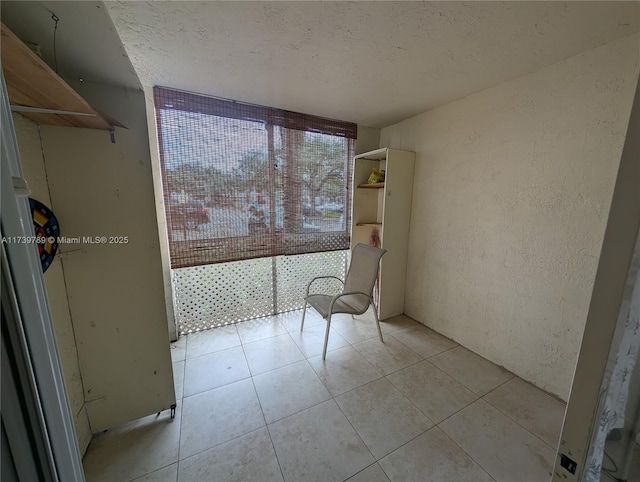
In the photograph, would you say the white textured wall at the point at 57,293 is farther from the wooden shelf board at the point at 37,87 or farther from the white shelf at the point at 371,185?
the white shelf at the point at 371,185

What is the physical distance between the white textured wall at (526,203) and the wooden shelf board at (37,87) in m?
2.46

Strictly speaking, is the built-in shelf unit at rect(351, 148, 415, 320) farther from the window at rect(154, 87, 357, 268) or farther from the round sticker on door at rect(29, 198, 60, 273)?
the round sticker on door at rect(29, 198, 60, 273)

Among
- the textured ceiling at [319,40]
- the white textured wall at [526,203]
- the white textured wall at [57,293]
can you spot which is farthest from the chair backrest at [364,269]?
the white textured wall at [57,293]

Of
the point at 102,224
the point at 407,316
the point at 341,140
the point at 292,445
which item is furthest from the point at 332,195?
the point at 292,445

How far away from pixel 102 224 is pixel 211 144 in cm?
122

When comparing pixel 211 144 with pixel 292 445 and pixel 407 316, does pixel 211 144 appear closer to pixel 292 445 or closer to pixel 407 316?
pixel 292 445

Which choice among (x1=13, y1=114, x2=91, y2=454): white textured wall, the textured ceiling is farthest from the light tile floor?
the textured ceiling

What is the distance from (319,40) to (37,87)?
1.25m

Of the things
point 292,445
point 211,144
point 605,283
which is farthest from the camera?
point 211,144

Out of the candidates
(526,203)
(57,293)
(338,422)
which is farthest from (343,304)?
(57,293)

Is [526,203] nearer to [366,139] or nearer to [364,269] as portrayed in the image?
[364,269]

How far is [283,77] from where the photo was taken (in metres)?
1.78

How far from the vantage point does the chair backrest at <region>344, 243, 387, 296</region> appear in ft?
7.44

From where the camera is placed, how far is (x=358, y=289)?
241 centimetres
